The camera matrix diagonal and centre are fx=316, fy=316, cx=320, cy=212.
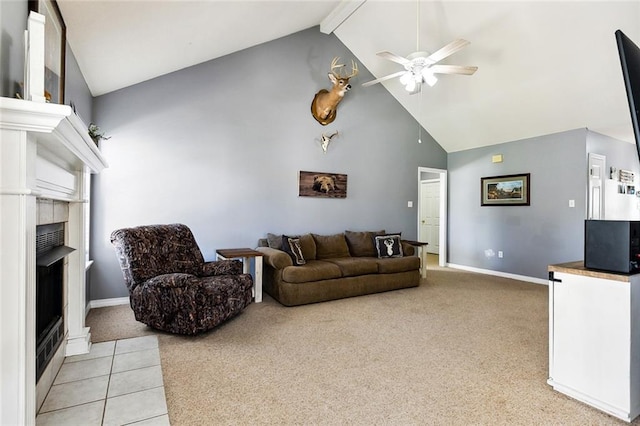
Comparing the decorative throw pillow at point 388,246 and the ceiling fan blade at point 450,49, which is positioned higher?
the ceiling fan blade at point 450,49

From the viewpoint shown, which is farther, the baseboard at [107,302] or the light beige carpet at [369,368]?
the baseboard at [107,302]

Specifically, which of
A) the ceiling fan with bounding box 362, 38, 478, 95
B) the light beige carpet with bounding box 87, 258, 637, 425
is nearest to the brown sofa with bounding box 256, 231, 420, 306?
the light beige carpet with bounding box 87, 258, 637, 425

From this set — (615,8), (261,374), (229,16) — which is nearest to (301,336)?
(261,374)

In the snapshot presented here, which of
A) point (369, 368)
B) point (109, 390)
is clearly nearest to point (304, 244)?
point (369, 368)

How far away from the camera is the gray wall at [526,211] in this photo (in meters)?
4.63

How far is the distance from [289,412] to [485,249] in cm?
512

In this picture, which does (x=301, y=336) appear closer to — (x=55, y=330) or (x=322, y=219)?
(x=55, y=330)

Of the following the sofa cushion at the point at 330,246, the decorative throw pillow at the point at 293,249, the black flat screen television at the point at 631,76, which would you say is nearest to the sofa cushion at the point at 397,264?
the sofa cushion at the point at 330,246

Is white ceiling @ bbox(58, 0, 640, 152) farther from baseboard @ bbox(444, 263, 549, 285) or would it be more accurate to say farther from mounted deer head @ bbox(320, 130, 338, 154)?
baseboard @ bbox(444, 263, 549, 285)

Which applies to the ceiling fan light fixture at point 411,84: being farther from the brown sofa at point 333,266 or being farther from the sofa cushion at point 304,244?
the sofa cushion at point 304,244

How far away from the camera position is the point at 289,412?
1.72 m

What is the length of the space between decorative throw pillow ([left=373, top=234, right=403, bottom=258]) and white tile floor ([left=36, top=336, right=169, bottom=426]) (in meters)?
3.17

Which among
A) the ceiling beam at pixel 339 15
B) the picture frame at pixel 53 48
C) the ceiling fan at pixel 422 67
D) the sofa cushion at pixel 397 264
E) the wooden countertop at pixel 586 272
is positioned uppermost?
the ceiling beam at pixel 339 15

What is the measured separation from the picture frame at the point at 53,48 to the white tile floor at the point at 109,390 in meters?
1.68
